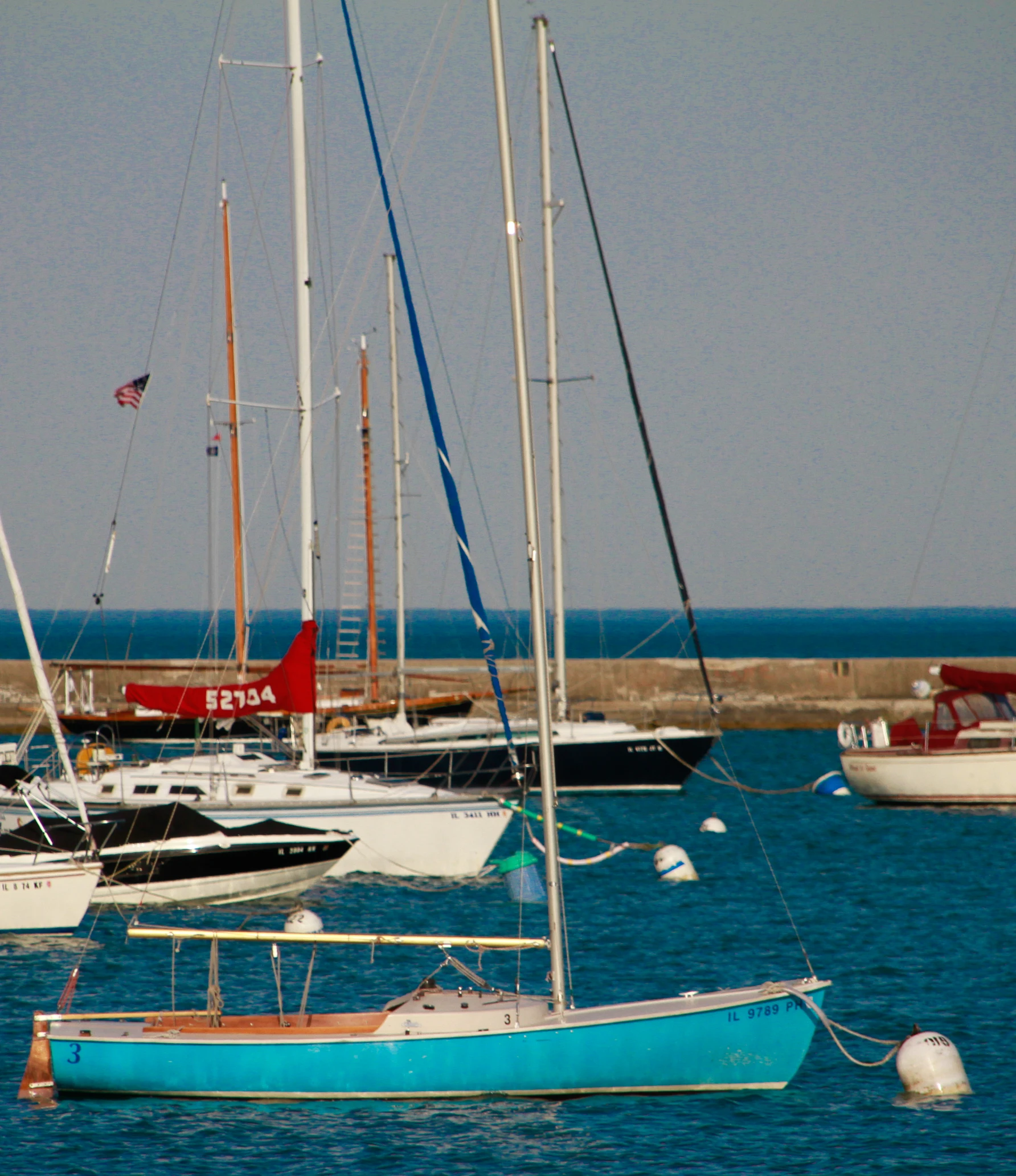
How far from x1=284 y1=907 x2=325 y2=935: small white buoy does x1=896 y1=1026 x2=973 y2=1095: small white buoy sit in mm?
7989

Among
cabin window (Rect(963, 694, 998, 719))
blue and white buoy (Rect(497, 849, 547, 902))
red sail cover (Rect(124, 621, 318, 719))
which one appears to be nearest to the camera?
blue and white buoy (Rect(497, 849, 547, 902))

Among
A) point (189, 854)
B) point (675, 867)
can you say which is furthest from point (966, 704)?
point (189, 854)

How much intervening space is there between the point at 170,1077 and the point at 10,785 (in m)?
12.6

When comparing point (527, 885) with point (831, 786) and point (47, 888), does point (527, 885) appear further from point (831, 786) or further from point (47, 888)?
point (831, 786)

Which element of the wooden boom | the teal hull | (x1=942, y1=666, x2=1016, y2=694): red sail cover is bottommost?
the teal hull

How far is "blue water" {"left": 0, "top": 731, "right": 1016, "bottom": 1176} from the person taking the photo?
38.1 ft

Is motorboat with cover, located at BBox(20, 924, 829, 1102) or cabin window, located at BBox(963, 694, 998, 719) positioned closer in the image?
motorboat with cover, located at BBox(20, 924, 829, 1102)

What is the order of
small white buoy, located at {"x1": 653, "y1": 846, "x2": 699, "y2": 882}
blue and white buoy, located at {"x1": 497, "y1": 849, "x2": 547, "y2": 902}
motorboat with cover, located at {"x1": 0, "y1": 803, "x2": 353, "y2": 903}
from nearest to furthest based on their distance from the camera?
1. motorboat with cover, located at {"x1": 0, "y1": 803, "x2": 353, "y2": 903}
2. blue and white buoy, located at {"x1": 497, "y1": 849, "x2": 547, "y2": 902}
3. small white buoy, located at {"x1": 653, "y1": 846, "x2": 699, "y2": 882}

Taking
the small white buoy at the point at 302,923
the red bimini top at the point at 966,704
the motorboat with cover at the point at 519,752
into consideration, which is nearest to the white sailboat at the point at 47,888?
the small white buoy at the point at 302,923

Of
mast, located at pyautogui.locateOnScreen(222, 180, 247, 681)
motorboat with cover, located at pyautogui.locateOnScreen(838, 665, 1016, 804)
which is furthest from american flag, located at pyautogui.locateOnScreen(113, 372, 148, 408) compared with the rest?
motorboat with cover, located at pyautogui.locateOnScreen(838, 665, 1016, 804)

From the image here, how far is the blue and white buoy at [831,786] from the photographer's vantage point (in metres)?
34.9

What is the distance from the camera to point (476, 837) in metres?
23.3

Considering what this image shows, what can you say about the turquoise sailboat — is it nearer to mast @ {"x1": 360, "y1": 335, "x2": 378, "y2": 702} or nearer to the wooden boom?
the wooden boom

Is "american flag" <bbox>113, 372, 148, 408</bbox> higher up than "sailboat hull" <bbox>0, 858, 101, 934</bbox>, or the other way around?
"american flag" <bbox>113, 372, 148, 408</bbox>
